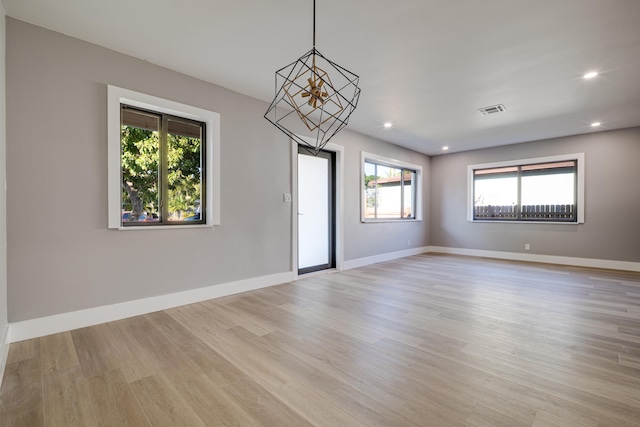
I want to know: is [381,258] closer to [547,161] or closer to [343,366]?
[547,161]

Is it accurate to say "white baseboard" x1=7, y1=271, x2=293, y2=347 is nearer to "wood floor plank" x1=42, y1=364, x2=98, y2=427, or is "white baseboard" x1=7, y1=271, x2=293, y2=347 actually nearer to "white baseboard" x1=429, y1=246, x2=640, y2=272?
"wood floor plank" x1=42, y1=364, x2=98, y2=427

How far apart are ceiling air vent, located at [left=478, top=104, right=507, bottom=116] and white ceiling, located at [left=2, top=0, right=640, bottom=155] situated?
0.37 feet

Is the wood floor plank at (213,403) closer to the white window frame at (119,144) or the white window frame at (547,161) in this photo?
the white window frame at (119,144)

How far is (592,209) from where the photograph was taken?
559 centimetres

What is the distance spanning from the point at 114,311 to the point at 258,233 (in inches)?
70.4

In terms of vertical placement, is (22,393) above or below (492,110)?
below

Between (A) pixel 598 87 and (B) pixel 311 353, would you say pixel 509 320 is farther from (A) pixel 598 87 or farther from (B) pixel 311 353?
(A) pixel 598 87

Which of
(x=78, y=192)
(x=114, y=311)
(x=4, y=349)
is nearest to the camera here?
(x=4, y=349)

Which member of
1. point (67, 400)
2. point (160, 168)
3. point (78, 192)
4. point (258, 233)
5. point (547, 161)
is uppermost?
point (547, 161)

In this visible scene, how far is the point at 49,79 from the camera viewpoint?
8.23 feet

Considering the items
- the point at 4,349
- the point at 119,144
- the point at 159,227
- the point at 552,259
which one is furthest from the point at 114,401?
the point at 552,259

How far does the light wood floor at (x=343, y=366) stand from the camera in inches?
59.4

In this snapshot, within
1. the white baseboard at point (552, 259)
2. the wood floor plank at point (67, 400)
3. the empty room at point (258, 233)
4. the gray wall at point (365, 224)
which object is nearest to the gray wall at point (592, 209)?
the white baseboard at point (552, 259)

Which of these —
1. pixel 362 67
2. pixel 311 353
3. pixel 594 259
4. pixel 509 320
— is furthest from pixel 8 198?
pixel 594 259
